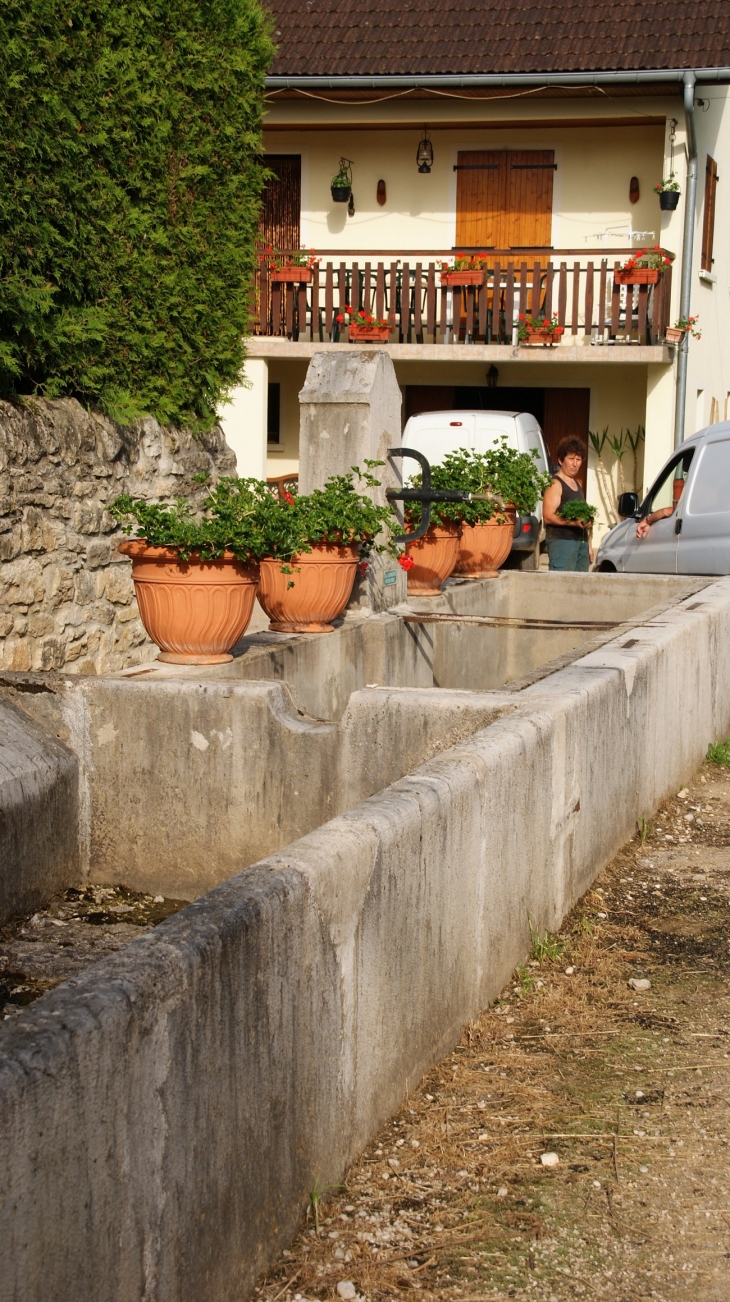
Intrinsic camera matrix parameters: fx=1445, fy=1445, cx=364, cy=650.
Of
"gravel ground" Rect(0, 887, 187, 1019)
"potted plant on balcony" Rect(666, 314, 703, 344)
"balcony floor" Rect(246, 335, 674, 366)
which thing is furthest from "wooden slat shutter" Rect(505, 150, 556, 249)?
"gravel ground" Rect(0, 887, 187, 1019)

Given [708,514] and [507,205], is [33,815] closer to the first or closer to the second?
[708,514]

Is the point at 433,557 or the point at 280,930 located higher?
the point at 433,557

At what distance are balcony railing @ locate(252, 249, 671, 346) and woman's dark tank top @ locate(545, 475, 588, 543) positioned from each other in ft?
22.8

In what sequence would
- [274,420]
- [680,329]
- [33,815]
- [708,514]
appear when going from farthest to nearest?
[274,420], [680,329], [708,514], [33,815]

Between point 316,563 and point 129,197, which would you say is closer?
point 316,563

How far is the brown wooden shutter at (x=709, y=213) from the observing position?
66.8 feet

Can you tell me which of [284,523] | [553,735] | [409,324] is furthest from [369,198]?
[553,735]

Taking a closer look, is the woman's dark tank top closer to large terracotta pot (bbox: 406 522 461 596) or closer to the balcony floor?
large terracotta pot (bbox: 406 522 461 596)

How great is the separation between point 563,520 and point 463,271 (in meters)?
8.25

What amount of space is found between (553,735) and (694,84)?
15630 millimetres

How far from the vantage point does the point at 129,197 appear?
8398 millimetres

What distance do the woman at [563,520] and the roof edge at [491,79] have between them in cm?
811

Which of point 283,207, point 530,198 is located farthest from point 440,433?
point 283,207

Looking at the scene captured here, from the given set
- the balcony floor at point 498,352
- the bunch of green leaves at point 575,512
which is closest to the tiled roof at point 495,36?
the balcony floor at point 498,352
